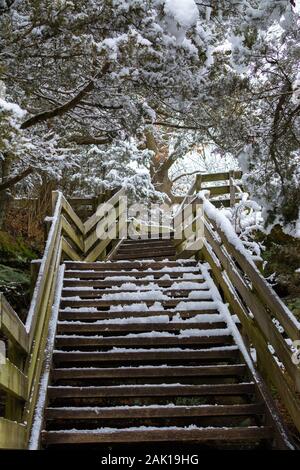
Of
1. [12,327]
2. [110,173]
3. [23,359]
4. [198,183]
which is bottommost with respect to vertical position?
[23,359]

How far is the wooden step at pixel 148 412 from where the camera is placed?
4238 millimetres

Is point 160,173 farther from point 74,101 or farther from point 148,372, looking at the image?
point 148,372

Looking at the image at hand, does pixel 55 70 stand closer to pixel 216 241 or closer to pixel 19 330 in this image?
pixel 216 241

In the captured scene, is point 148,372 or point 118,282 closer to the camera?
point 148,372

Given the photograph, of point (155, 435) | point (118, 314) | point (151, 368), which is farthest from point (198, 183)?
point (155, 435)

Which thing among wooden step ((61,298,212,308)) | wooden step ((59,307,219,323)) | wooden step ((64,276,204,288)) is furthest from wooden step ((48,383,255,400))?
wooden step ((64,276,204,288))

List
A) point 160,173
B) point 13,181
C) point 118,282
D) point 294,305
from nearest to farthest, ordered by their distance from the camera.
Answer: point 118,282 → point 13,181 → point 294,305 → point 160,173

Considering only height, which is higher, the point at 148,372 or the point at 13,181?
the point at 13,181

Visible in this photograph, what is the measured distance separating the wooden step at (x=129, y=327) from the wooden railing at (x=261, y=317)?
0.44 meters

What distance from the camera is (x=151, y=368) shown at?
487 centimetres

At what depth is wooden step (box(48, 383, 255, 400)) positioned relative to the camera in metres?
4.52

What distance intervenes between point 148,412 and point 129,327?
141cm

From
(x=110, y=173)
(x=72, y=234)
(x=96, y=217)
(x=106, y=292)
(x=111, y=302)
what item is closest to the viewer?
(x=111, y=302)

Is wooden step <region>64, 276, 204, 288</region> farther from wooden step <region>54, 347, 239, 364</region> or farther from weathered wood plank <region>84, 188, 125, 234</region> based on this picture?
weathered wood plank <region>84, 188, 125, 234</region>
